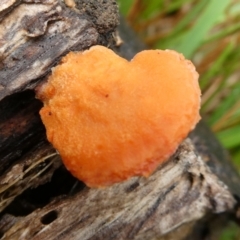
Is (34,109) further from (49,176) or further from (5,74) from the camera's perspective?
(49,176)

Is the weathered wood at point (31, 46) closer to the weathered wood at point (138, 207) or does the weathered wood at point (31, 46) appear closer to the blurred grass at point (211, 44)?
the weathered wood at point (138, 207)

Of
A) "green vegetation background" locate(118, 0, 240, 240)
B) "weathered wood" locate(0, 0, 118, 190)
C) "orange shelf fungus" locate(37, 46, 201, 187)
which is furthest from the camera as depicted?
Answer: "green vegetation background" locate(118, 0, 240, 240)

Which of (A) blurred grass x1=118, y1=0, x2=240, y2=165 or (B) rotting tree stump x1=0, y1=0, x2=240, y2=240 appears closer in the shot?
(B) rotting tree stump x1=0, y1=0, x2=240, y2=240

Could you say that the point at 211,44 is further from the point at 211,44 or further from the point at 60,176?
the point at 60,176

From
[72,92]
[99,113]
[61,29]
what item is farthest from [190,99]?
[61,29]

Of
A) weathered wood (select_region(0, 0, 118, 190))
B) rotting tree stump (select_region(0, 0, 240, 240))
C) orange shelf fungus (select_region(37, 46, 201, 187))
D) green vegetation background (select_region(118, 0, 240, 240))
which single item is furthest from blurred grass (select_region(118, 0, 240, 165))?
orange shelf fungus (select_region(37, 46, 201, 187))

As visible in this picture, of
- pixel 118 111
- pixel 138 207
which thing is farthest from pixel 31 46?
pixel 138 207

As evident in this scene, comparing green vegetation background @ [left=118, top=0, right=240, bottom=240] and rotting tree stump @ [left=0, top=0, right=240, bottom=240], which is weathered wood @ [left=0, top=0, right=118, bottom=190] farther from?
green vegetation background @ [left=118, top=0, right=240, bottom=240]
